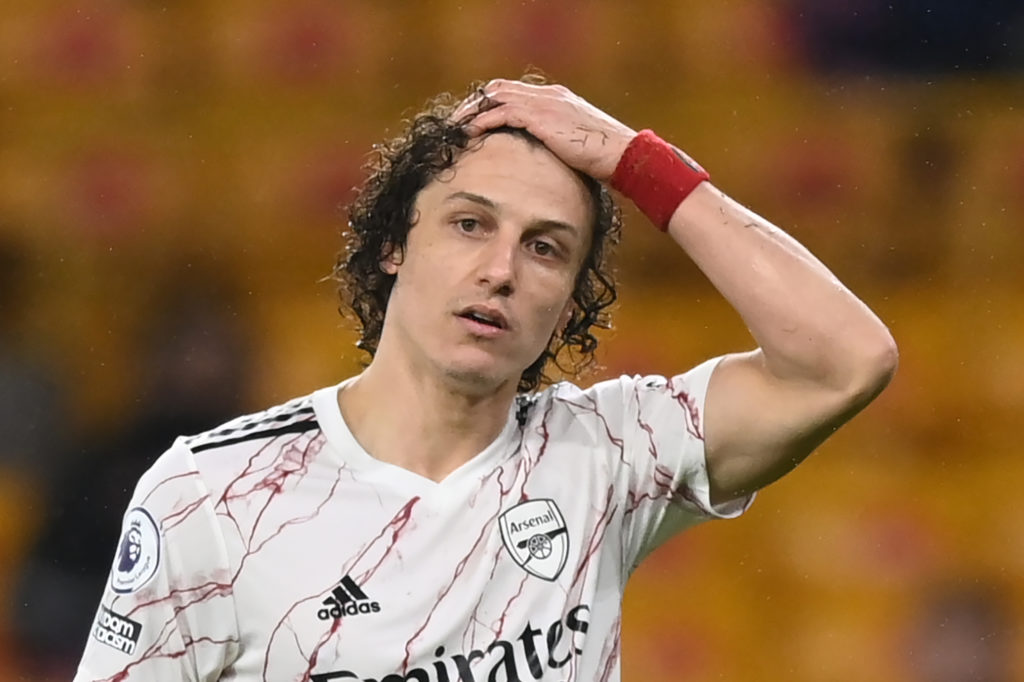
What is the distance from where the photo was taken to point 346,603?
1802 mm

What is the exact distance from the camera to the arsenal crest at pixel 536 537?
6.20ft

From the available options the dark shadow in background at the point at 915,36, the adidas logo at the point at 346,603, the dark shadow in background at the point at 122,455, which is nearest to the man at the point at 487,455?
the adidas logo at the point at 346,603

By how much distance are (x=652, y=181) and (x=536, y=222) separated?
177 millimetres

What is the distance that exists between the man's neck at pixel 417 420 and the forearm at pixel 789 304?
36 cm

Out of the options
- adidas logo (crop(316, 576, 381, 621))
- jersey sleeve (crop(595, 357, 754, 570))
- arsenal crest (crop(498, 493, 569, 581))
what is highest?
jersey sleeve (crop(595, 357, 754, 570))

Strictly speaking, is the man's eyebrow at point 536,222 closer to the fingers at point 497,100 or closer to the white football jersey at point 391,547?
the fingers at point 497,100

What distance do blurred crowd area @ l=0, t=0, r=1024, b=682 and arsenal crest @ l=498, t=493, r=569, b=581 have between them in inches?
76.1

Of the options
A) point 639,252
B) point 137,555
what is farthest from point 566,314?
point 639,252

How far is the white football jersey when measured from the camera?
1769 mm

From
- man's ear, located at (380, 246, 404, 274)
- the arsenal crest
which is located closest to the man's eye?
man's ear, located at (380, 246, 404, 274)

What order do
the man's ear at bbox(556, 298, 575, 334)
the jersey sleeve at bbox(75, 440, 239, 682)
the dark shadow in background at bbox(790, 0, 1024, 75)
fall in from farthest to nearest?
the dark shadow in background at bbox(790, 0, 1024, 75) → the man's ear at bbox(556, 298, 575, 334) → the jersey sleeve at bbox(75, 440, 239, 682)

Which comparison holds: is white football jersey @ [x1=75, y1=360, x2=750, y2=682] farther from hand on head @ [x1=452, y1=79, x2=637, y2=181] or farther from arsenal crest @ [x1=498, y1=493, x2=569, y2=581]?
hand on head @ [x1=452, y1=79, x2=637, y2=181]

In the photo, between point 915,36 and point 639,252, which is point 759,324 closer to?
point 639,252

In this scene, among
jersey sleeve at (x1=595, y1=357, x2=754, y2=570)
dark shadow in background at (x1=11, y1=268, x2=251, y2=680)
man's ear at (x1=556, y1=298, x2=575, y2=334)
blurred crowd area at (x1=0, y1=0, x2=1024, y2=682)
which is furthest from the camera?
blurred crowd area at (x1=0, y1=0, x2=1024, y2=682)
